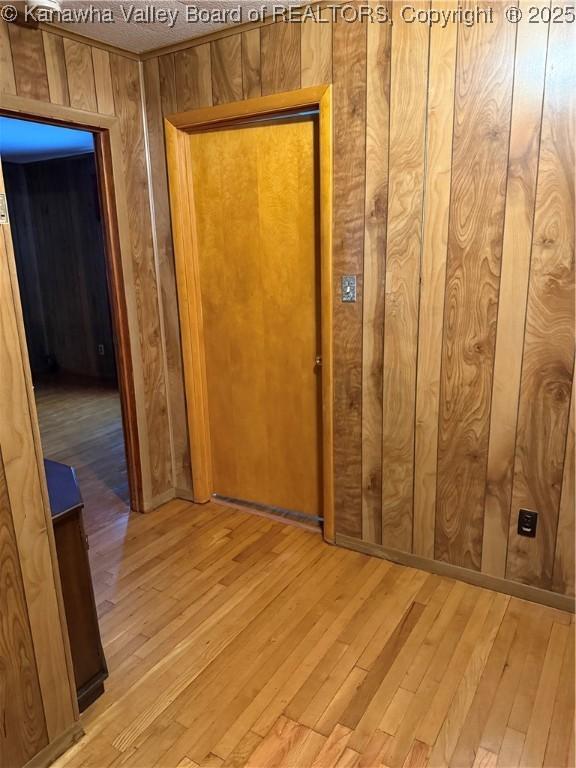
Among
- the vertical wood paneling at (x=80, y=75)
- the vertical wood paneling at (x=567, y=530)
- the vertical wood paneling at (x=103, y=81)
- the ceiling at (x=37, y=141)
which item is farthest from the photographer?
the ceiling at (x=37, y=141)

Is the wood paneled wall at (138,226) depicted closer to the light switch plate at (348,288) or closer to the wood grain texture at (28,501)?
the light switch plate at (348,288)

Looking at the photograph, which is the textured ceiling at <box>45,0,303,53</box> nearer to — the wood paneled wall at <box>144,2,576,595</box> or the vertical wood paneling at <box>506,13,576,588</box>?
the wood paneled wall at <box>144,2,576,595</box>

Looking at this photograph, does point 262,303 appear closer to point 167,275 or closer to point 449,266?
point 167,275

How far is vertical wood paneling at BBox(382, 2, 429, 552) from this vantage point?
2.20 meters

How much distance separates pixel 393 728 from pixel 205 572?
1141 millimetres

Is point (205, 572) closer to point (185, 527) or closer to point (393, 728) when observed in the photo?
point (185, 527)

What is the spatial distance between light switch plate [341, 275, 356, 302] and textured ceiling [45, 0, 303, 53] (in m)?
1.14

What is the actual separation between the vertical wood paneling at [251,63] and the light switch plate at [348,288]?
3.08ft

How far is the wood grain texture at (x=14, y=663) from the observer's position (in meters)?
1.50

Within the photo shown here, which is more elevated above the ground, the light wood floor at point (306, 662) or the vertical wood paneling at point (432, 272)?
the vertical wood paneling at point (432, 272)

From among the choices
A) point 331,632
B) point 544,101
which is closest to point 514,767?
point 331,632

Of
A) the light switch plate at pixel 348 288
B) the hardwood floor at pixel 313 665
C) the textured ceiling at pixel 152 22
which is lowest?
the hardwood floor at pixel 313 665

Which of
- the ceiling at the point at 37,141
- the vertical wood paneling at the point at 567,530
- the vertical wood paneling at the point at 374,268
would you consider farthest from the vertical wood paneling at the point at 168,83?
the vertical wood paneling at the point at 567,530

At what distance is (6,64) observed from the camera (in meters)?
2.32
